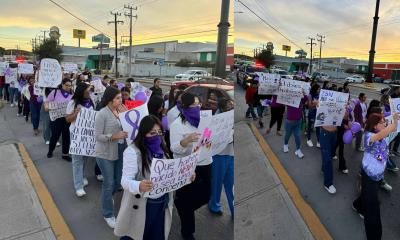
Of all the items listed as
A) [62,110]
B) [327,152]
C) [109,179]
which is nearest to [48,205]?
[109,179]

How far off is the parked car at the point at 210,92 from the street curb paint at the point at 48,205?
8.78 feet

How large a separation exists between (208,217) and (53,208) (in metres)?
2.78

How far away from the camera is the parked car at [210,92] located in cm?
152

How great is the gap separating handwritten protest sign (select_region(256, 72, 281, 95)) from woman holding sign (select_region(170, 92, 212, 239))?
877mm

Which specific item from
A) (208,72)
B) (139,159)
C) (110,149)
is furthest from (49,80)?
(208,72)

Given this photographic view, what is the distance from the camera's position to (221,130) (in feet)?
5.58

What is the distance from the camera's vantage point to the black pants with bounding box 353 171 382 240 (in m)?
0.96

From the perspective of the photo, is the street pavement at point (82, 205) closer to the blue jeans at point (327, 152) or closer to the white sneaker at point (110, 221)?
the white sneaker at point (110, 221)

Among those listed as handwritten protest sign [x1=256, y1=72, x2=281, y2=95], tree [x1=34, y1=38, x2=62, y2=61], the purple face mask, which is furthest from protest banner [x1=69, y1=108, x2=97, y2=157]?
tree [x1=34, y1=38, x2=62, y2=61]

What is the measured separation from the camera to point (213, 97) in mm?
1819

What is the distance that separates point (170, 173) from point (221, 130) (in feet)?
2.45

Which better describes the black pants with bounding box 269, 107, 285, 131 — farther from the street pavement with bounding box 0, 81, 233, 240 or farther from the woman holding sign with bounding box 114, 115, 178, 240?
the woman holding sign with bounding box 114, 115, 178, 240

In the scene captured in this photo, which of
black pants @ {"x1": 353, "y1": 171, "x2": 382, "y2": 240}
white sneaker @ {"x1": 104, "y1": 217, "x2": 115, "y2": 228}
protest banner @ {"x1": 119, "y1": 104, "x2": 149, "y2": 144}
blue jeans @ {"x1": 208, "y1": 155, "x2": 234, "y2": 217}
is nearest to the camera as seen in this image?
black pants @ {"x1": 353, "y1": 171, "x2": 382, "y2": 240}

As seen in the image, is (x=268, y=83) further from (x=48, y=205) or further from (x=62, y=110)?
(x=62, y=110)
